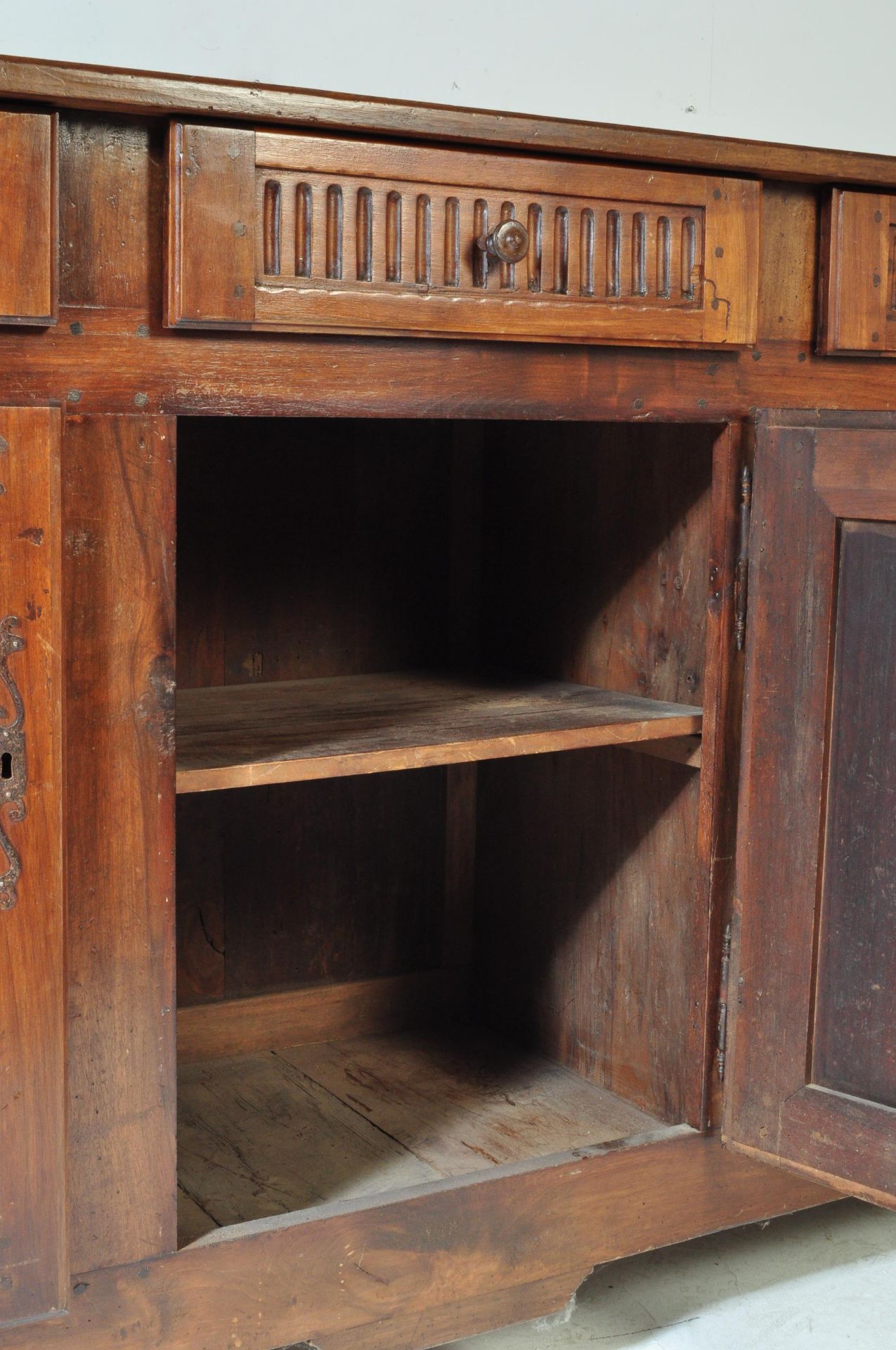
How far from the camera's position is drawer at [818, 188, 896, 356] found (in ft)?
4.35

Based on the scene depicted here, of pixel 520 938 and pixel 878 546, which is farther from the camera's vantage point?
pixel 520 938

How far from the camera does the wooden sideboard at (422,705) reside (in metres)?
1.06

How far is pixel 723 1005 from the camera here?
1.40 meters

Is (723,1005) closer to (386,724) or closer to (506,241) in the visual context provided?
(386,724)

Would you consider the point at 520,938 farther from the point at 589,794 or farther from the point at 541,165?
the point at 541,165

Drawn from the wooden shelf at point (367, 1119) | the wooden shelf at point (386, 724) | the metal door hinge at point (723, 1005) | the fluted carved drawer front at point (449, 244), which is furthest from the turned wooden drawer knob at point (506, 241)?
the wooden shelf at point (367, 1119)

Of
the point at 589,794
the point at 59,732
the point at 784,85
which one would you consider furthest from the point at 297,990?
the point at 784,85

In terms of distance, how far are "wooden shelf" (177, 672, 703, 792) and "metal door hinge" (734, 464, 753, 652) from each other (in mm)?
109

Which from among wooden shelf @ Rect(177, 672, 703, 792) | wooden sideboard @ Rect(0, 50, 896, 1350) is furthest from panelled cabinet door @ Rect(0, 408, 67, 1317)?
wooden shelf @ Rect(177, 672, 703, 792)

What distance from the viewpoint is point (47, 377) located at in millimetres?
1034

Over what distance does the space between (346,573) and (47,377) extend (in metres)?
0.78

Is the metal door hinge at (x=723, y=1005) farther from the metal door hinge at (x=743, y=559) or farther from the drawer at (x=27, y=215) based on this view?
the drawer at (x=27, y=215)

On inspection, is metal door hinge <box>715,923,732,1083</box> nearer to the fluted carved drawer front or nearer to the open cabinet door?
the open cabinet door

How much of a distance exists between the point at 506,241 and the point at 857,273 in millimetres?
368
